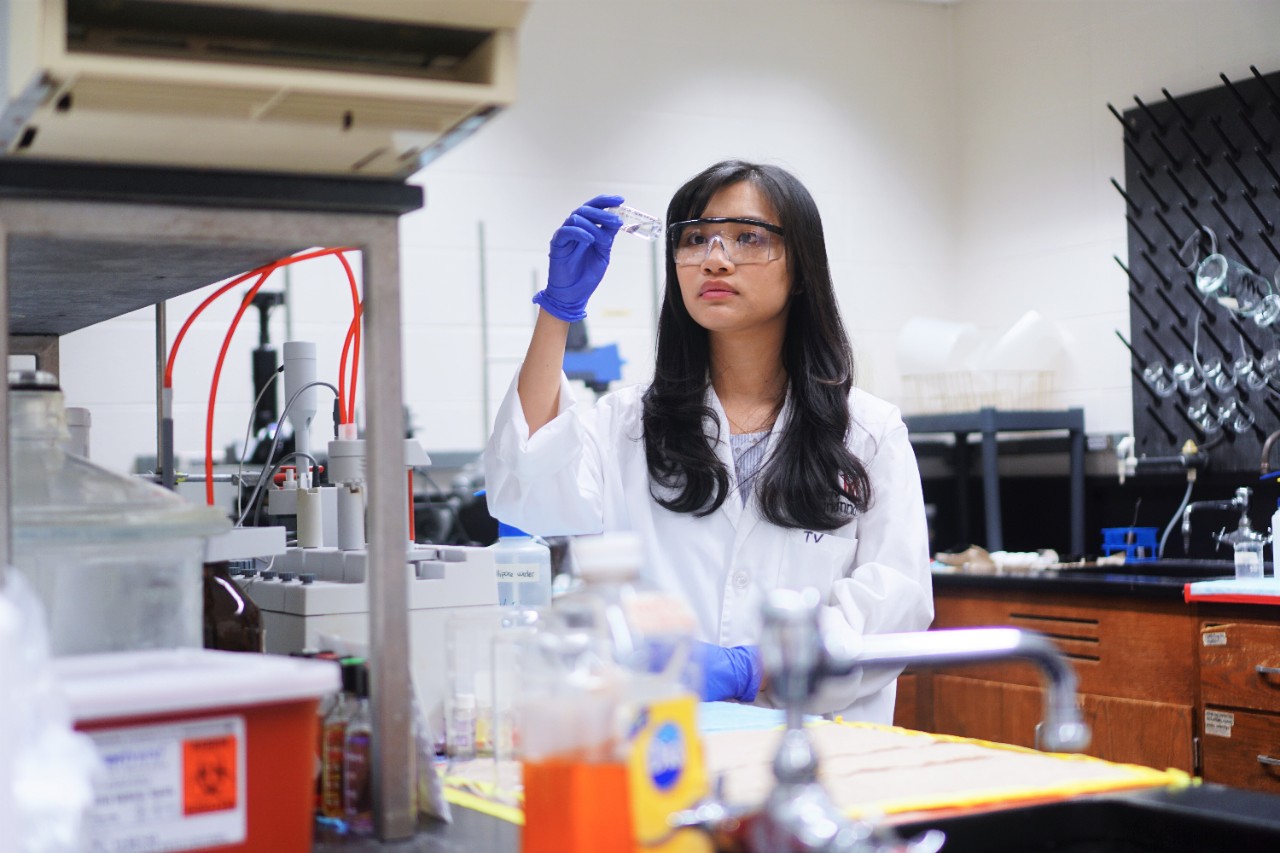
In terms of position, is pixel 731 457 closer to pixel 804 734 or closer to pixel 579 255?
pixel 579 255

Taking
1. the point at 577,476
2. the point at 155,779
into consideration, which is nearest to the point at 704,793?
the point at 155,779

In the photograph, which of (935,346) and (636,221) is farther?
(935,346)

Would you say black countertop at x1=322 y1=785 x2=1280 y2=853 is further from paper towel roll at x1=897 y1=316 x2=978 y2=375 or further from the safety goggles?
paper towel roll at x1=897 y1=316 x2=978 y2=375

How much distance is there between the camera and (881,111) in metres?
5.21

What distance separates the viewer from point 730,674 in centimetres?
188

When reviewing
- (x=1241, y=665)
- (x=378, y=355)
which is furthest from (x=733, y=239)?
(x=1241, y=665)

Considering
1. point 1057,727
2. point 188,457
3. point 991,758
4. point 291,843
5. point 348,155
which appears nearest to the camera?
point 1057,727

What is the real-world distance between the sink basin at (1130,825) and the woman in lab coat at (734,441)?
0.94 meters

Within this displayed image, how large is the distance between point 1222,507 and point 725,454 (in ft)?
7.33

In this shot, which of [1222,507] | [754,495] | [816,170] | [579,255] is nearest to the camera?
[579,255]

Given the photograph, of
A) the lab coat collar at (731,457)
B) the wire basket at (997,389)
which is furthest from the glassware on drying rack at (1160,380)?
the lab coat collar at (731,457)

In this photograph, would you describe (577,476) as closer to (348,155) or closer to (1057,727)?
(348,155)

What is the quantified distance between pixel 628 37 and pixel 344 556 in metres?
3.64

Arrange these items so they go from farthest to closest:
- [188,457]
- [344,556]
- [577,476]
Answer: [188,457]
[577,476]
[344,556]
